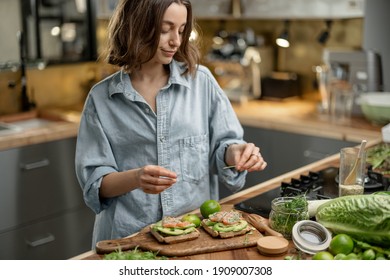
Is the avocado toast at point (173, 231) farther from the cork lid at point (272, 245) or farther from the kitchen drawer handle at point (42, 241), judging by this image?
the kitchen drawer handle at point (42, 241)

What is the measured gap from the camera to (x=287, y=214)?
134 centimetres

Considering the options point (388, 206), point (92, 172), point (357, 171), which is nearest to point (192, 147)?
point (92, 172)

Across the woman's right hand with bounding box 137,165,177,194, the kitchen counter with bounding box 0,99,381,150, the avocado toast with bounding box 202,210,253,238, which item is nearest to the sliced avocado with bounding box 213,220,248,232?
the avocado toast with bounding box 202,210,253,238

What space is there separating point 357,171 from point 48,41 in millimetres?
1910

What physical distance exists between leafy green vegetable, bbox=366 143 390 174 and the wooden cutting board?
744 millimetres

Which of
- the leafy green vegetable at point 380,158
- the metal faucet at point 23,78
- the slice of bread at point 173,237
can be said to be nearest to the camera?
the slice of bread at point 173,237

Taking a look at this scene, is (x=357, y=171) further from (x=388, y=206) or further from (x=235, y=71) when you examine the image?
(x=235, y=71)

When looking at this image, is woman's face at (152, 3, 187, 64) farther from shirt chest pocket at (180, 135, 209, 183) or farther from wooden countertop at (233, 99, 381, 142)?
wooden countertop at (233, 99, 381, 142)

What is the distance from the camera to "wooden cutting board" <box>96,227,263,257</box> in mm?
1266

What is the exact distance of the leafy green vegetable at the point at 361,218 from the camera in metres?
1.26

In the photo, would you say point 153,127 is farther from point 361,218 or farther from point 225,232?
point 361,218

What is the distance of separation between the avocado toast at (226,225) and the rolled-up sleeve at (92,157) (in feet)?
1.04

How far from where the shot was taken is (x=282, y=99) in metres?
3.42

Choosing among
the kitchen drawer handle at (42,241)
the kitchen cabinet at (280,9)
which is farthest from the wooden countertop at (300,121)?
the kitchen drawer handle at (42,241)
